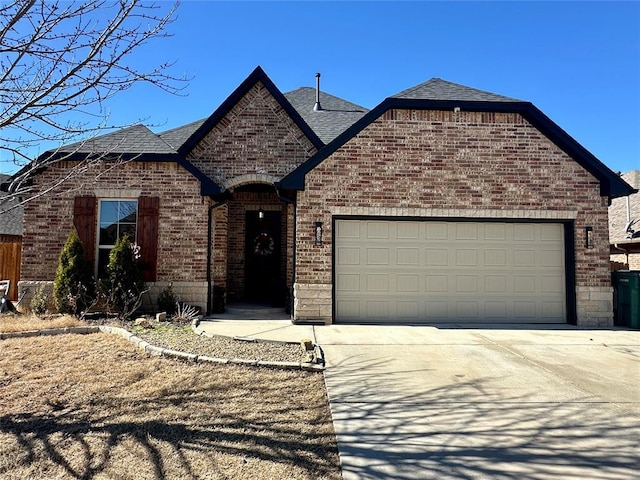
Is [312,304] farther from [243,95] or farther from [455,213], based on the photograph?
[243,95]

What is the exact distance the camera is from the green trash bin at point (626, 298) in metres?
8.96

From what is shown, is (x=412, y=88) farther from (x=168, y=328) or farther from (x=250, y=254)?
(x=168, y=328)

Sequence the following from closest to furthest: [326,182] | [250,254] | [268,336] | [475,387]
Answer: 1. [475,387]
2. [268,336]
3. [326,182]
4. [250,254]

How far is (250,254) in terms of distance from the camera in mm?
12609

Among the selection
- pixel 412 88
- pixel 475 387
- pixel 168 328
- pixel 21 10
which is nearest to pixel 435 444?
pixel 475 387

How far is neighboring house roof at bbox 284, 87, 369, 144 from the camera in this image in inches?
469

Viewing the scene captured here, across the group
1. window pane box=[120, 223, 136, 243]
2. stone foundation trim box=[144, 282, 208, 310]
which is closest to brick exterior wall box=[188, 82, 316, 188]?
window pane box=[120, 223, 136, 243]

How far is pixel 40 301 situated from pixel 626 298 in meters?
13.6

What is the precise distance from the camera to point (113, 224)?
9867mm

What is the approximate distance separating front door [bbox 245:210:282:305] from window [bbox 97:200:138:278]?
3.61 metres

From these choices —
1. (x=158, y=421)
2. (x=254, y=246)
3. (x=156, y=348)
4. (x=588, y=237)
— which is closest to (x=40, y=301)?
(x=156, y=348)

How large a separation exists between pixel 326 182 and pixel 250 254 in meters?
4.58

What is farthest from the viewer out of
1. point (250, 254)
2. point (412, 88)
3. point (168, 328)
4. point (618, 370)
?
point (250, 254)

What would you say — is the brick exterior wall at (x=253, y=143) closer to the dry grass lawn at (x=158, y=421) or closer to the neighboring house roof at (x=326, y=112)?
the neighboring house roof at (x=326, y=112)
